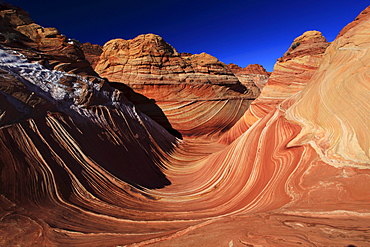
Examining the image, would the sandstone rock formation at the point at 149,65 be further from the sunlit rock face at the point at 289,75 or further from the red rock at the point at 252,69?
the red rock at the point at 252,69

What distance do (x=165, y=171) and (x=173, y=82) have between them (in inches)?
243

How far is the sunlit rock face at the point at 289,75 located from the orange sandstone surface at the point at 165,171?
279 centimetres

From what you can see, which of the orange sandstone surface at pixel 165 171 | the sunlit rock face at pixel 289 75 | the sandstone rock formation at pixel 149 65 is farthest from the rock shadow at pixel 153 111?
the orange sandstone surface at pixel 165 171

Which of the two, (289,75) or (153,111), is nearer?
(289,75)

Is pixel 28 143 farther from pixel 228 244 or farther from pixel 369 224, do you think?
pixel 369 224

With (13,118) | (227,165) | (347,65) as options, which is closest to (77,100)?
(13,118)

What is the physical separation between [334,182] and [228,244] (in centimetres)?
172

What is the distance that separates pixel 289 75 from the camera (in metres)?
9.27

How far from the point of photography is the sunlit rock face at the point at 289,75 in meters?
8.84

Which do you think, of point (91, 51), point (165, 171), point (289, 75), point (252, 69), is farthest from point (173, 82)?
point (252, 69)

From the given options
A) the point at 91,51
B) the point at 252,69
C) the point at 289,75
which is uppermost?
the point at 252,69

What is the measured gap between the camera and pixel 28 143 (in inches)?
142

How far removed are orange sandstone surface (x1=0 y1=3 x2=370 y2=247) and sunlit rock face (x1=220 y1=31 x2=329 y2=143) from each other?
9.16 ft

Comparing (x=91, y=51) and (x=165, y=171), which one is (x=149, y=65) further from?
(x=91, y=51)
